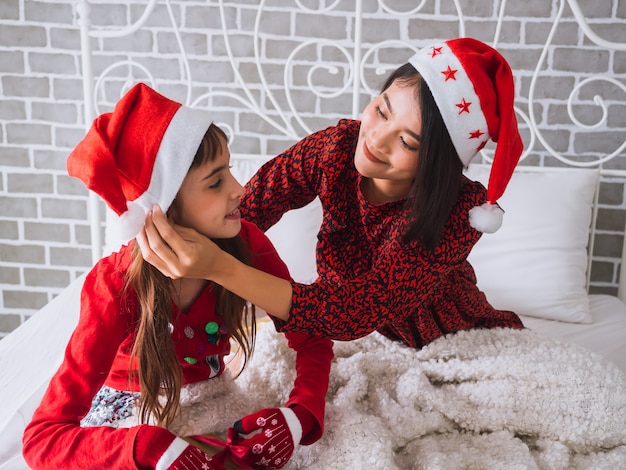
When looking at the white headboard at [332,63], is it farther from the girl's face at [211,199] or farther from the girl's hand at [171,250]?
the girl's hand at [171,250]

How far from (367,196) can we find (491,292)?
67 centimetres

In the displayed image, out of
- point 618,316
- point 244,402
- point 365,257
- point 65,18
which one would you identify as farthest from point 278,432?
point 65,18

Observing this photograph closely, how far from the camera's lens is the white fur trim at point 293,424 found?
1105mm

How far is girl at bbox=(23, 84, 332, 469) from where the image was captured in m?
1.01

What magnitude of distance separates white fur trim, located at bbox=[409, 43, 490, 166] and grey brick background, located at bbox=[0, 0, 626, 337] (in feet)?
2.88

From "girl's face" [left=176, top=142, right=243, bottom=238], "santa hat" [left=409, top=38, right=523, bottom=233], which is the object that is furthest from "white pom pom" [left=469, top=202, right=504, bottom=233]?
"girl's face" [left=176, top=142, right=243, bottom=238]

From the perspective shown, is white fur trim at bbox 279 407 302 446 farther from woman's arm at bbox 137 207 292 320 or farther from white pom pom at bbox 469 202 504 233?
white pom pom at bbox 469 202 504 233

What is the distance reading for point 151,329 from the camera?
1124mm

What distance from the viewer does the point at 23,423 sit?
1.30m

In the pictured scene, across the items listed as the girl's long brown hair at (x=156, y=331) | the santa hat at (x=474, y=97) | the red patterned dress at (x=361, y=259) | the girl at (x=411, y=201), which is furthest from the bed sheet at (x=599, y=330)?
Result: the girl's long brown hair at (x=156, y=331)

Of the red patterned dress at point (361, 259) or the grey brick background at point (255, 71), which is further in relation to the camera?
the grey brick background at point (255, 71)

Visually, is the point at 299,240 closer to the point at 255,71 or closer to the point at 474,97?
the point at 255,71

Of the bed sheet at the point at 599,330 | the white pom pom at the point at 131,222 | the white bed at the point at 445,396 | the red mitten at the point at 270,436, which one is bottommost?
the bed sheet at the point at 599,330

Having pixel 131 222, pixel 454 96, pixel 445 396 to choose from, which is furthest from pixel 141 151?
pixel 445 396
